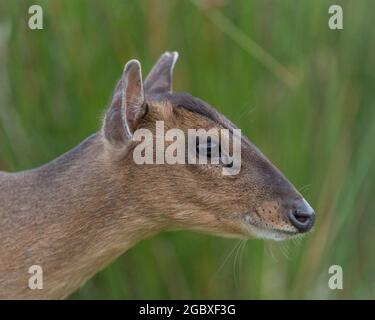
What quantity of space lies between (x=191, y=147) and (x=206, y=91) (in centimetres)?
67

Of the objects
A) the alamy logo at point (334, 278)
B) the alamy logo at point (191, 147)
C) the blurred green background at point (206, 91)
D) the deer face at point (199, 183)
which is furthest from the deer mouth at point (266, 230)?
the alamy logo at point (334, 278)

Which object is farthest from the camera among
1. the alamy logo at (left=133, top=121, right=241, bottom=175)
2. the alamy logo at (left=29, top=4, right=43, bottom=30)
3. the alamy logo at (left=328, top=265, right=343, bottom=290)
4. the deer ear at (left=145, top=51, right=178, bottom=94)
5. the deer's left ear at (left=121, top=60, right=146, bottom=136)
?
the alamy logo at (left=328, top=265, right=343, bottom=290)

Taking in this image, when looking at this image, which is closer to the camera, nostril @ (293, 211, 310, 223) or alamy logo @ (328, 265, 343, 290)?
nostril @ (293, 211, 310, 223)

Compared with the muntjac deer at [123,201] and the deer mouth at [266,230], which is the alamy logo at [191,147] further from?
the deer mouth at [266,230]

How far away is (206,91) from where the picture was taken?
133 inches

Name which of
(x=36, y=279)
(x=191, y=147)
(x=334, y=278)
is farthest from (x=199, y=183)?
(x=334, y=278)

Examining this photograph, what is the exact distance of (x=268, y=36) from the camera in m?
3.49

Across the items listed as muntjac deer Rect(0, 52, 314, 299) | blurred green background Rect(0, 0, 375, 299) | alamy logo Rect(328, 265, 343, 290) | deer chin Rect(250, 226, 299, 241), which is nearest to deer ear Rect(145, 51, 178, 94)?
muntjac deer Rect(0, 52, 314, 299)

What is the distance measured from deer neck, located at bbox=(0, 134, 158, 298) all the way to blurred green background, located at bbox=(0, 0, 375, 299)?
0.53 meters

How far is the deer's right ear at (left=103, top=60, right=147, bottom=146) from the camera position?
8.57 feet

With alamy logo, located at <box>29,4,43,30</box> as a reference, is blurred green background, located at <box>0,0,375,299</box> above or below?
below

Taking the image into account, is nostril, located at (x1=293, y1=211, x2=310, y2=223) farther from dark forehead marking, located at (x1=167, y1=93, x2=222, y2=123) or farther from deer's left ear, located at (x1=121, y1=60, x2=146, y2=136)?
deer's left ear, located at (x1=121, y1=60, x2=146, y2=136)

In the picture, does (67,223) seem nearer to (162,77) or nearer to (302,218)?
(162,77)
